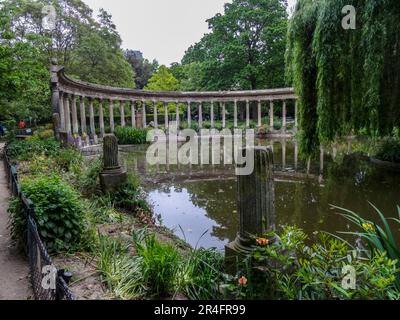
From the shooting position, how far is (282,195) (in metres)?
9.73

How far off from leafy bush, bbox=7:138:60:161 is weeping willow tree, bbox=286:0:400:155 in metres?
10.7

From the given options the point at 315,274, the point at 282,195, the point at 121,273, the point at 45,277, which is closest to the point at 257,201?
the point at 315,274

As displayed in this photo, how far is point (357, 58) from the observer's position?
30.4 ft

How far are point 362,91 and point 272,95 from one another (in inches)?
1096

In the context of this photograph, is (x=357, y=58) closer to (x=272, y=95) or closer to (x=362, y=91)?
(x=362, y=91)

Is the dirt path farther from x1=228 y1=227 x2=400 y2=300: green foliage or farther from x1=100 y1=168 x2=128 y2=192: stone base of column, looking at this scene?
x1=100 y1=168 x2=128 y2=192: stone base of column

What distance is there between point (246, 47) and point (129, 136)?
70.9 feet

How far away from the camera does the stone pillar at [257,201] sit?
396 cm

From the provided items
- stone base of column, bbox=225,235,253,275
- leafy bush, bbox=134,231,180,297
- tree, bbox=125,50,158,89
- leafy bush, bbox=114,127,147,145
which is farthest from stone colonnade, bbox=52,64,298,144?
stone base of column, bbox=225,235,253,275

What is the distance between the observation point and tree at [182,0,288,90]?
40562 mm

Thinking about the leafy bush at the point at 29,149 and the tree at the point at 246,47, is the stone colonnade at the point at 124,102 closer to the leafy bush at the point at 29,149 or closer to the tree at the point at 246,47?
the tree at the point at 246,47

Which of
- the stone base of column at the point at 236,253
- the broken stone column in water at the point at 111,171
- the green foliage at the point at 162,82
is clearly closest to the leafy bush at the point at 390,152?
the broken stone column in water at the point at 111,171

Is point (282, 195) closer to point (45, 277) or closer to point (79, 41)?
point (45, 277)
